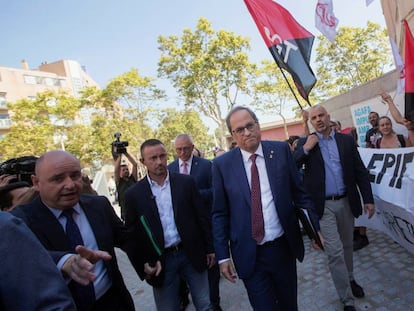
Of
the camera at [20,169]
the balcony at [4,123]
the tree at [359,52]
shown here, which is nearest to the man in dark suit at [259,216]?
the camera at [20,169]

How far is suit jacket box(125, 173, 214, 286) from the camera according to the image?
8.93 ft

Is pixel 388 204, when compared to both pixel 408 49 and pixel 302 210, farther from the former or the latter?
pixel 408 49

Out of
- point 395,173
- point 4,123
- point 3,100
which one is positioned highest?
point 3,100

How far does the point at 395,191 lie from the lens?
3.20 m

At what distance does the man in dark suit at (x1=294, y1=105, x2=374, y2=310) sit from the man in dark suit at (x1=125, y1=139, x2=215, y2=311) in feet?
4.28

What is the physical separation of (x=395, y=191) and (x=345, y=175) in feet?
1.77

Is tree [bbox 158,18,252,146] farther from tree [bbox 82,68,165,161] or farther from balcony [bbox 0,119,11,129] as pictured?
balcony [bbox 0,119,11,129]

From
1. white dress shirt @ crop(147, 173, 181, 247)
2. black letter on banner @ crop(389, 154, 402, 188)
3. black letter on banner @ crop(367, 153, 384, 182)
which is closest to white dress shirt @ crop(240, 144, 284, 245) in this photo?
white dress shirt @ crop(147, 173, 181, 247)

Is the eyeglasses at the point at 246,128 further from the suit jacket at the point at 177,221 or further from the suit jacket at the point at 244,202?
the suit jacket at the point at 177,221

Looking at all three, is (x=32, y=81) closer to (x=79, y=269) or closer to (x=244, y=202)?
(x=244, y=202)

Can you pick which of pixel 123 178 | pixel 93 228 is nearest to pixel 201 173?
pixel 123 178

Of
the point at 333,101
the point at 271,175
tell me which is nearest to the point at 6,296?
the point at 271,175

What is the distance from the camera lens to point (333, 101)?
12.8 metres

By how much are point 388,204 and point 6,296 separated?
364 centimetres
